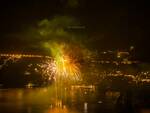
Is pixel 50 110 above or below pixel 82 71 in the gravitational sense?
below

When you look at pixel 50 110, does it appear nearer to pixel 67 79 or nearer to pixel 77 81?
pixel 67 79

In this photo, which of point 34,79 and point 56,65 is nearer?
point 56,65

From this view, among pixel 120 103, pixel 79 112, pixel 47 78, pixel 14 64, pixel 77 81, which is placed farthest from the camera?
pixel 14 64

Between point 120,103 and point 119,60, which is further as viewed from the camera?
point 119,60

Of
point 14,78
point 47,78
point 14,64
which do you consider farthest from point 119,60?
point 14,64

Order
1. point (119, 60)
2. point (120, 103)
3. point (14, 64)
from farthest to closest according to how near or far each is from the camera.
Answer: point (14, 64) < point (119, 60) < point (120, 103)

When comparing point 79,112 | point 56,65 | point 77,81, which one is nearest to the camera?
point 79,112

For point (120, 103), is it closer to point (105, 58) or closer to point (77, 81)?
point (105, 58)

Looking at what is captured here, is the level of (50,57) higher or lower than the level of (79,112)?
higher

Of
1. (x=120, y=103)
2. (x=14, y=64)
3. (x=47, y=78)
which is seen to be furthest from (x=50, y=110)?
(x=14, y=64)
